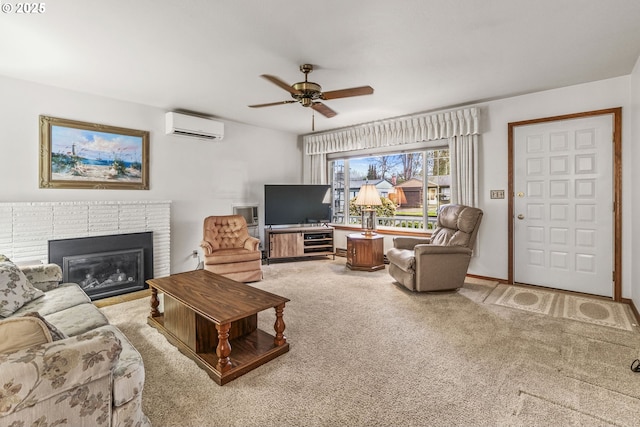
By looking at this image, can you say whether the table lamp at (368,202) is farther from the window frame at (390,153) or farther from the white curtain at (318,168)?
the white curtain at (318,168)

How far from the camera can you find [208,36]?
2.53 metres

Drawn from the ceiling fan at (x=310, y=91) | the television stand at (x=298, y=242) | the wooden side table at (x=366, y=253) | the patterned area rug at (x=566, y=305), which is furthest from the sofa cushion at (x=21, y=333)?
the television stand at (x=298, y=242)

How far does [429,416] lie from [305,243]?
160 inches

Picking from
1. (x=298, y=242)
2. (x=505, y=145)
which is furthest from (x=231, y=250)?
(x=505, y=145)

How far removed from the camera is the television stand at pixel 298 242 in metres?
5.39

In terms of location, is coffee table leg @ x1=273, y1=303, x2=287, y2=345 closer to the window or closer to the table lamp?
the table lamp

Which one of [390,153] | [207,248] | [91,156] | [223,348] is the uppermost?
[390,153]

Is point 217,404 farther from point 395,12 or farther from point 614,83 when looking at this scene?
point 614,83

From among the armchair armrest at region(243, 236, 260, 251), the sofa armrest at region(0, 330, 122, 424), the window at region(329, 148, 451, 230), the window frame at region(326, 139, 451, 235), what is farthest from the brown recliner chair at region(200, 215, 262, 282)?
the sofa armrest at region(0, 330, 122, 424)

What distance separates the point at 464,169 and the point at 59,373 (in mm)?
4575

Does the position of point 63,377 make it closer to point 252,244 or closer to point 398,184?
point 252,244

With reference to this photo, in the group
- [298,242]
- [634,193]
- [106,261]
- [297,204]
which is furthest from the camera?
[297,204]

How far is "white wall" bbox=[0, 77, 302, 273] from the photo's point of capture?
3396mm

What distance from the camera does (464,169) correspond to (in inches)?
172
